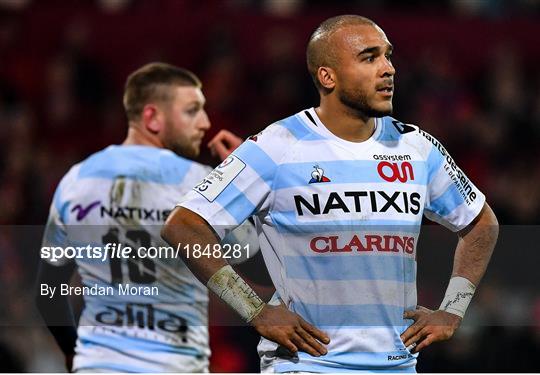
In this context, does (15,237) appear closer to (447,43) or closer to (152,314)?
(152,314)

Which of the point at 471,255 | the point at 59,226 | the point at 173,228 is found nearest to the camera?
the point at 173,228

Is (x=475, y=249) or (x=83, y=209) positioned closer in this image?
(x=475, y=249)

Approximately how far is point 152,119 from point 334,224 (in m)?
2.03

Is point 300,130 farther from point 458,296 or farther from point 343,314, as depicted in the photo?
point 458,296

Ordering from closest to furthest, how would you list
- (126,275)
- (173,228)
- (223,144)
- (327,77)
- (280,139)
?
(173,228)
(280,139)
(327,77)
(223,144)
(126,275)

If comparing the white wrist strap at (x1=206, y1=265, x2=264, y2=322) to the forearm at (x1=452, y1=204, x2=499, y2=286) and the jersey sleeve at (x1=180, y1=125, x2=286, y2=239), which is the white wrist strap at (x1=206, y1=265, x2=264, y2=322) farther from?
the forearm at (x1=452, y1=204, x2=499, y2=286)

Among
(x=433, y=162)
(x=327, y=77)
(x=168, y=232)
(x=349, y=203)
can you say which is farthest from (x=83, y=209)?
(x=433, y=162)

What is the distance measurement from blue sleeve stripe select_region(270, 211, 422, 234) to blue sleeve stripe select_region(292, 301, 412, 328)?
0.93 ft

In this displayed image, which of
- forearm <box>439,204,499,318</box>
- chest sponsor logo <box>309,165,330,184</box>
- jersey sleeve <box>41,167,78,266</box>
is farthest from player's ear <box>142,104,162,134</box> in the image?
forearm <box>439,204,499,318</box>

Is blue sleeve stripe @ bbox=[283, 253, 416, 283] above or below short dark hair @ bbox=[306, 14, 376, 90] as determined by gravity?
below

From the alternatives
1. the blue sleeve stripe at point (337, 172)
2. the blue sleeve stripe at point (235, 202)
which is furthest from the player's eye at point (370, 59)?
the blue sleeve stripe at point (235, 202)

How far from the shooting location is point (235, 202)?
15.0 ft

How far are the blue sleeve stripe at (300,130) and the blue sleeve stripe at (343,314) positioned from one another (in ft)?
2.13

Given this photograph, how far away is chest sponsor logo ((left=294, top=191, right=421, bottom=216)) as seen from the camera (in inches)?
179
